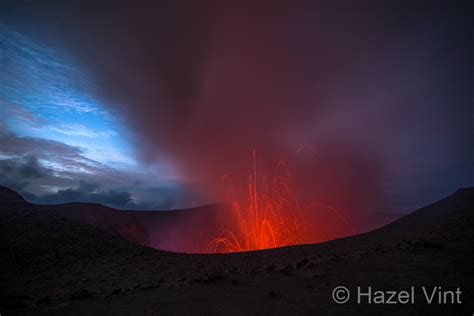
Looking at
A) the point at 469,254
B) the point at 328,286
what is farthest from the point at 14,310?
the point at 469,254

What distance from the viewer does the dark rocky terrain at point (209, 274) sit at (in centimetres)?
1148

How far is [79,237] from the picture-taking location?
33.8m

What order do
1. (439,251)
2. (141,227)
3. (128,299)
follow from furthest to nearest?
(141,227), (439,251), (128,299)

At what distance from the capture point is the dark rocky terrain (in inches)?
452

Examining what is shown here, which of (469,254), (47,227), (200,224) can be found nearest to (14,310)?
(47,227)

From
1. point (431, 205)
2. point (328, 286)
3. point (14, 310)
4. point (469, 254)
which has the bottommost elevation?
point (14, 310)

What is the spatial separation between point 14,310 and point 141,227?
303ft

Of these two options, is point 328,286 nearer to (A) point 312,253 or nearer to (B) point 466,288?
(B) point 466,288

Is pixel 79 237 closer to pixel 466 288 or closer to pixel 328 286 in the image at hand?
pixel 328 286

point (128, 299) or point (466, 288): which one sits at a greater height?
point (466, 288)

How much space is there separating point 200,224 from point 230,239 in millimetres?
24381

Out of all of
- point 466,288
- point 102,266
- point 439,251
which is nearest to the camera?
point 466,288

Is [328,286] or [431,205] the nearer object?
[328,286]

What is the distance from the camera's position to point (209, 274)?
62.1 ft
